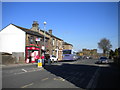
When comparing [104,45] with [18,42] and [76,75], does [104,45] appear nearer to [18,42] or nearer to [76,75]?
[18,42]

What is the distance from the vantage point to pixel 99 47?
99.8 m

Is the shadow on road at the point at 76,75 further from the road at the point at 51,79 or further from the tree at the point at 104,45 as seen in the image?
the tree at the point at 104,45

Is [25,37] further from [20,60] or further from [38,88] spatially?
[38,88]

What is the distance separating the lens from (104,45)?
98.2m

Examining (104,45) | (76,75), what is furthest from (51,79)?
(104,45)

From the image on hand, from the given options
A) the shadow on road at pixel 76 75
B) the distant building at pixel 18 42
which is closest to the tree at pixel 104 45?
the distant building at pixel 18 42

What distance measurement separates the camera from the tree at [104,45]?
97069 mm

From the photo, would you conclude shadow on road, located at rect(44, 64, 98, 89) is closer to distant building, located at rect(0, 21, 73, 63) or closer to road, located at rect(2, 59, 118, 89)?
road, located at rect(2, 59, 118, 89)

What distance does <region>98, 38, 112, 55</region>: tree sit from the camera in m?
97.1

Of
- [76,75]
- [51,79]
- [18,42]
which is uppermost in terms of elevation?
[18,42]

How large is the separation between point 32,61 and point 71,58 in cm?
1240

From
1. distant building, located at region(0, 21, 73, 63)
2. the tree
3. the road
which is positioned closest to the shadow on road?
the road

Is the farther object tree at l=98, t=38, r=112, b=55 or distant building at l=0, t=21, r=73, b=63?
tree at l=98, t=38, r=112, b=55

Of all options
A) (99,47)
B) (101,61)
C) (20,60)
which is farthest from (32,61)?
(99,47)
